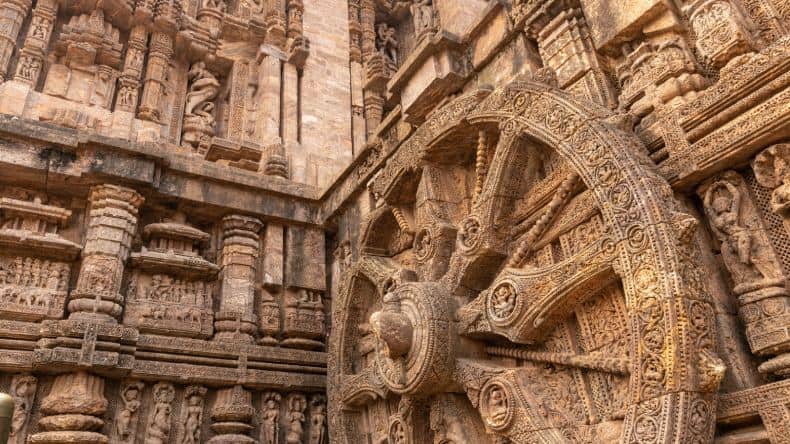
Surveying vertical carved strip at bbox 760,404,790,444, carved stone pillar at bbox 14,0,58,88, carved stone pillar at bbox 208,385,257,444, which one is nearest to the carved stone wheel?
vertical carved strip at bbox 760,404,790,444

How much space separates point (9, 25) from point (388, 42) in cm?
732

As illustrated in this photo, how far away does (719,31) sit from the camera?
3.35 meters

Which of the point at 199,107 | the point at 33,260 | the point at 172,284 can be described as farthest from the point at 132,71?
the point at 172,284

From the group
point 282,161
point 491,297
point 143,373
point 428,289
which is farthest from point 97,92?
point 491,297

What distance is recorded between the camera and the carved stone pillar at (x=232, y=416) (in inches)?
234

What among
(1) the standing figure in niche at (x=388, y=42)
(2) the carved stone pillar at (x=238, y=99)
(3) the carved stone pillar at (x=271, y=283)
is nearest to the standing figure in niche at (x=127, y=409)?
(3) the carved stone pillar at (x=271, y=283)

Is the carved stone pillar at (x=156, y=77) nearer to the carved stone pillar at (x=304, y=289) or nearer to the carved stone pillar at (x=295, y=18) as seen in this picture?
the carved stone pillar at (x=295, y=18)

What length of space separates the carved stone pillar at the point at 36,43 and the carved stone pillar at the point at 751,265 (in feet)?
29.3

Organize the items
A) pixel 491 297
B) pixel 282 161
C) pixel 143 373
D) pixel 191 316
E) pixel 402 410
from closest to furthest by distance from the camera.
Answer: pixel 491 297 < pixel 402 410 < pixel 143 373 < pixel 191 316 < pixel 282 161

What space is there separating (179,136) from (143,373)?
477 cm

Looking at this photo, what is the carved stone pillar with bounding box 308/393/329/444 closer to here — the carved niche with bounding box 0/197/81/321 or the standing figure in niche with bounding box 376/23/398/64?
the carved niche with bounding box 0/197/81/321

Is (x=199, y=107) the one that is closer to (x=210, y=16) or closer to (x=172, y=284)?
(x=210, y=16)

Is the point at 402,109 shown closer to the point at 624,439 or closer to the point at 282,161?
the point at 282,161

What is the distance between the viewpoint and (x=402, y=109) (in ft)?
19.8
